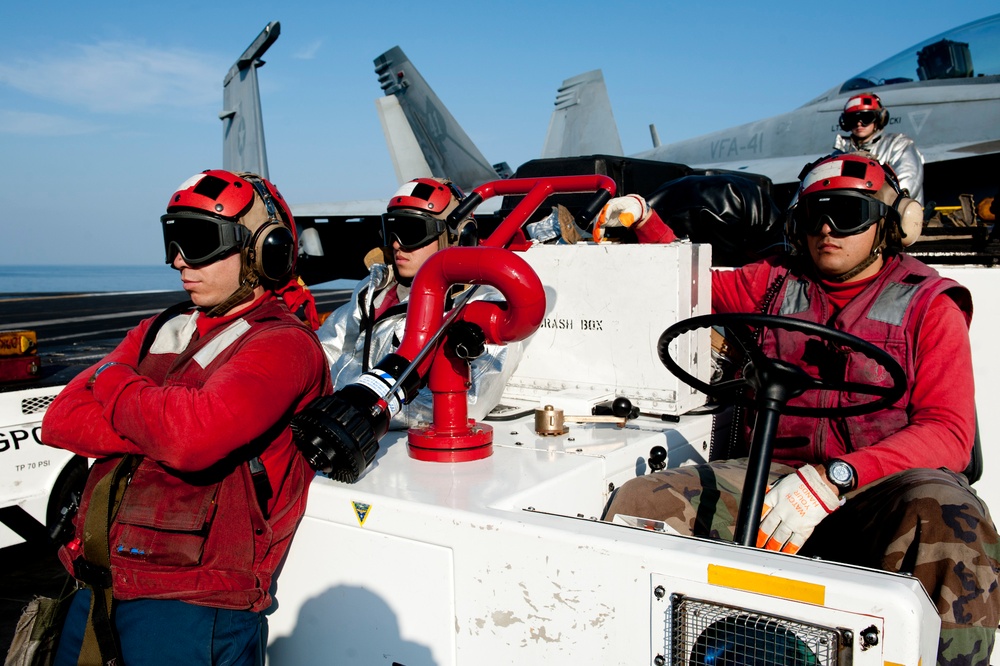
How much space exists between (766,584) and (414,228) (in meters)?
1.76

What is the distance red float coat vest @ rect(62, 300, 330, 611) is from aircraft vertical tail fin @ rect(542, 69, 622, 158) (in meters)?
20.9

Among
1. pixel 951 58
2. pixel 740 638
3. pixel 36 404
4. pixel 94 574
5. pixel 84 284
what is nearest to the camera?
pixel 740 638

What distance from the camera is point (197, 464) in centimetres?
165

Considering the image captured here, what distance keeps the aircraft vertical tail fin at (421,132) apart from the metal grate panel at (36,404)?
1643 centimetres

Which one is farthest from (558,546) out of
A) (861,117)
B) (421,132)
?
(421,132)

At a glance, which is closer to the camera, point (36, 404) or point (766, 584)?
point (766, 584)

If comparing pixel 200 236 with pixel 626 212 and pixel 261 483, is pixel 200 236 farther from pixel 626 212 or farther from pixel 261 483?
pixel 626 212

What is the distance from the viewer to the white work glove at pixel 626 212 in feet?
9.32

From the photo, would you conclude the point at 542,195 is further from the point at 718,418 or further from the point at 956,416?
the point at 956,416

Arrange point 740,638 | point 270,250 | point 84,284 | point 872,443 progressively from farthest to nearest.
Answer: point 84,284, point 872,443, point 270,250, point 740,638

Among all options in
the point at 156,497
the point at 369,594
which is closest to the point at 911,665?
the point at 369,594

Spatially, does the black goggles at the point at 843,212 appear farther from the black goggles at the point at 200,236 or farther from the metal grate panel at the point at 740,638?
the black goggles at the point at 200,236

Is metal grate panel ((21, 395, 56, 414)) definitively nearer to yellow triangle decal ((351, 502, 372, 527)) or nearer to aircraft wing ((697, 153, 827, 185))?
yellow triangle decal ((351, 502, 372, 527))

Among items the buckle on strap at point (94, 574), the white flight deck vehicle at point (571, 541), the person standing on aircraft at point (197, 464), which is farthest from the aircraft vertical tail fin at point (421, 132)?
the buckle on strap at point (94, 574)
